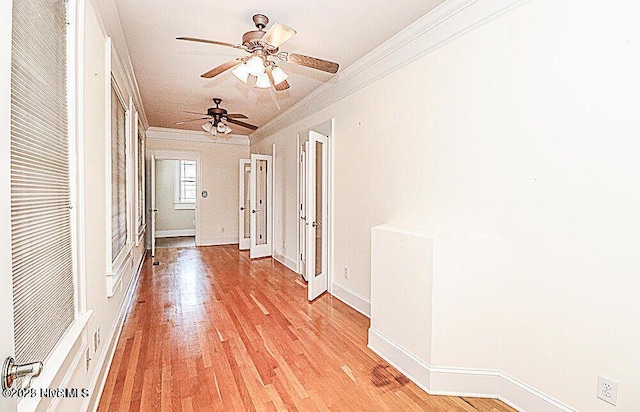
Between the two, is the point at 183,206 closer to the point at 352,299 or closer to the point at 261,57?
the point at 352,299

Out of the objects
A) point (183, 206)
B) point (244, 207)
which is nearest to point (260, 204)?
point (244, 207)

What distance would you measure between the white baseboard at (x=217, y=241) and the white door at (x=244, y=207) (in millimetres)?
946

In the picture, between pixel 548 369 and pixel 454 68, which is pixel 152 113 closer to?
pixel 454 68

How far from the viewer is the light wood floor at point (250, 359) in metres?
2.08

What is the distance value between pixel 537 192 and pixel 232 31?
2659 millimetres

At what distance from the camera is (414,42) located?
9.07ft

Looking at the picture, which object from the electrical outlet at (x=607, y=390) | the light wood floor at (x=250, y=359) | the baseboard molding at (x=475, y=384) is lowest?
the light wood floor at (x=250, y=359)

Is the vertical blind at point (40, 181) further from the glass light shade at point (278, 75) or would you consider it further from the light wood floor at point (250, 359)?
the glass light shade at point (278, 75)

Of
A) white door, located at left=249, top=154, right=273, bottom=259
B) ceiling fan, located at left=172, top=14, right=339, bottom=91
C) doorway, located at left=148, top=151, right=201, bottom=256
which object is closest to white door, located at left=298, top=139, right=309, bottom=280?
white door, located at left=249, top=154, right=273, bottom=259

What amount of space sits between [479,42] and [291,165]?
370cm

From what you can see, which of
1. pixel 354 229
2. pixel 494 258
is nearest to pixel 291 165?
pixel 354 229

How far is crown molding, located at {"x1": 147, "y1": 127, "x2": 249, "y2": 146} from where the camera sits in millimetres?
7172

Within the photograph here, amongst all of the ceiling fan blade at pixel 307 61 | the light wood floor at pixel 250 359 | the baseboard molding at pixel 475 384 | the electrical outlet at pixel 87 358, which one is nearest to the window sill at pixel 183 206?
the light wood floor at pixel 250 359

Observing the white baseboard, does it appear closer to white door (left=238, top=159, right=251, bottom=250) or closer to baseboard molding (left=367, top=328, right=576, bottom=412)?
white door (left=238, top=159, right=251, bottom=250)
